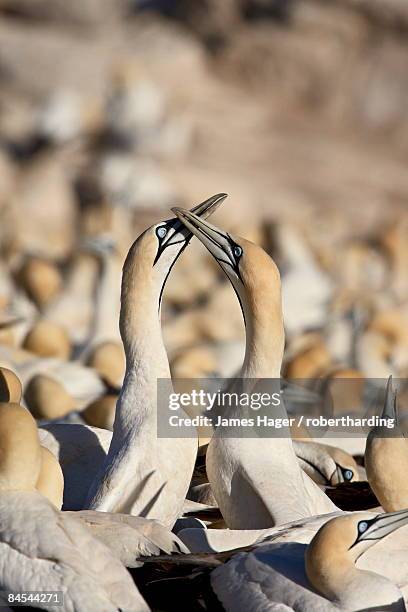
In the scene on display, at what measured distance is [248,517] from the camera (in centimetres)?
613

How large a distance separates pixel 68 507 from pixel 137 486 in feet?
1.99

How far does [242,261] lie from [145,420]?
0.79 m

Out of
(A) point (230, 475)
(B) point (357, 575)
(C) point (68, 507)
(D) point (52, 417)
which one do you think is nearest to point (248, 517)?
(A) point (230, 475)

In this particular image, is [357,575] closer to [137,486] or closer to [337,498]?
[137,486]

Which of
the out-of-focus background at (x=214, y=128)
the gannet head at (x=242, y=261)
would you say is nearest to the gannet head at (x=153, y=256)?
the gannet head at (x=242, y=261)

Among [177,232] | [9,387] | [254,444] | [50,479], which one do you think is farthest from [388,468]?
[9,387]

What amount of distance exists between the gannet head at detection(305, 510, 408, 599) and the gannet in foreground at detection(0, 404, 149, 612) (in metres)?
0.57

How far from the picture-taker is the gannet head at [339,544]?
4762mm

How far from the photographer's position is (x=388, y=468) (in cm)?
636

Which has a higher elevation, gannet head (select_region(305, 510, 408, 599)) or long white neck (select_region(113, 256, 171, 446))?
long white neck (select_region(113, 256, 171, 446))

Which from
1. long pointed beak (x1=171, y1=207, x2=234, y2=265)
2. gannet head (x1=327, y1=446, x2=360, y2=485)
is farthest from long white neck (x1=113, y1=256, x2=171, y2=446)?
gannet head (x1=327, y1=446, x2=360, y2=485)

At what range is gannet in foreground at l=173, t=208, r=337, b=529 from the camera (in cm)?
609

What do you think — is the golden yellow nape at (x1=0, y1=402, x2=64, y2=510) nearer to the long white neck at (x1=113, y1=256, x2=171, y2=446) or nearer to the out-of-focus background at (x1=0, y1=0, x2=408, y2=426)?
the long white neck at (x1=113, y1=256, x2=171, y2=446)

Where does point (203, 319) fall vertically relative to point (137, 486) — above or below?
above
